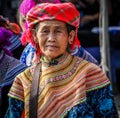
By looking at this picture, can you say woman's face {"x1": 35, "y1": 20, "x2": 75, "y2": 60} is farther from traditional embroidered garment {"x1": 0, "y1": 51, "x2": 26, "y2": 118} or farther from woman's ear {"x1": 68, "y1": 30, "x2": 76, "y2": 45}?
traditional embroidered garment {"x1": 0, "y1": 51, "x2": 26, "y2": 118}

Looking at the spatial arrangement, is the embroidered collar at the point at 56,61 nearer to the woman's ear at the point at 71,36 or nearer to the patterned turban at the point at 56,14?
the woman's ear at the point at 71,36

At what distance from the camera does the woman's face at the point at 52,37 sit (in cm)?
336

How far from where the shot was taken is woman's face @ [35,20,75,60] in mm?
3363

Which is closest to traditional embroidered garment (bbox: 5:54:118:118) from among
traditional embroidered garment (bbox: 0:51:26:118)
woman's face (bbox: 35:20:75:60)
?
woman's face (bbox: 35:20:75:60)

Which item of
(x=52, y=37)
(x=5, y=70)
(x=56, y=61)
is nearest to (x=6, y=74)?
(x=5, y=70)

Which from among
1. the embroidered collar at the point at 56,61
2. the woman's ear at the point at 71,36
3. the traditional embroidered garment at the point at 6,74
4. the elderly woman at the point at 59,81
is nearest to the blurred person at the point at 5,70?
the traditional embroidered garment at the point at 6,74

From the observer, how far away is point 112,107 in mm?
3383

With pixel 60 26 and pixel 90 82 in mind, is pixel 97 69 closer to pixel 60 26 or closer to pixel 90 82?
pixel 90 82

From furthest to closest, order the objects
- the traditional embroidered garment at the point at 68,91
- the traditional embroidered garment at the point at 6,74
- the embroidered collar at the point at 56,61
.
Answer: the traditional embroidered garment at the point at 6,74 → the embroidered collar at the point at 56,61 → the traditional embroidered garment at the point at 68,91

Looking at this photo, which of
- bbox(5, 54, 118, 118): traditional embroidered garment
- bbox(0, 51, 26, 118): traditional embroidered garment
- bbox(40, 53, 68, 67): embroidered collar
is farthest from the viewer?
bbox(0, 51, 26, 118): traditional embroidered garment

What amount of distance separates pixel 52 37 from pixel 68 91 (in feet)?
1.30

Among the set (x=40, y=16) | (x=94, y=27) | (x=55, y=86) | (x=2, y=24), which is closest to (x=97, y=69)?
(x=55, y=86)

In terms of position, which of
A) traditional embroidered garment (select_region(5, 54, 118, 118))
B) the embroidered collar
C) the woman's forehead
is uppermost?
the woman's forehead

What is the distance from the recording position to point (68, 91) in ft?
11.0
